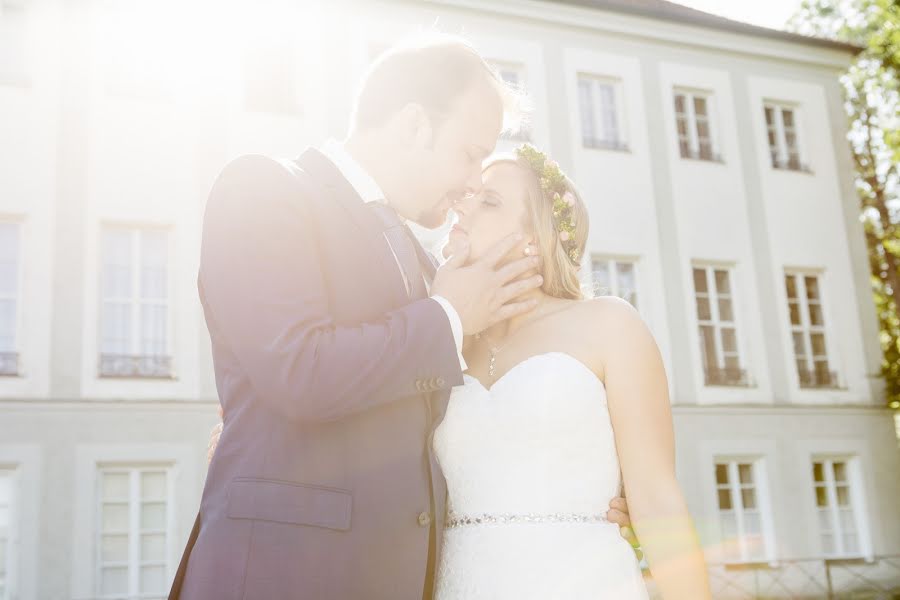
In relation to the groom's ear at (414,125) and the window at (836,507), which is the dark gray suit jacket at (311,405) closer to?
the groom's ear at (414,125)

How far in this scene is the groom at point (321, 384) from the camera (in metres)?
2.60

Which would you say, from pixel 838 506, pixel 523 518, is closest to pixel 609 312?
pixel 523 518

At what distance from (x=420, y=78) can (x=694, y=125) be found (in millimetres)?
17748

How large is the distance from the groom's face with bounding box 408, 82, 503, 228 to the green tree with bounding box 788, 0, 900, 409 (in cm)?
2305

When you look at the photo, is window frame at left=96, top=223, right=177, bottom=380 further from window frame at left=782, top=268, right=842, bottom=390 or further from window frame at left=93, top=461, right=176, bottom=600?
window frame at left=782, top=268, right=842, bottom=390

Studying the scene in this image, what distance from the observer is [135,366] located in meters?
14.6

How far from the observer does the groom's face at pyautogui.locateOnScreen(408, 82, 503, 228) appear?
341cm

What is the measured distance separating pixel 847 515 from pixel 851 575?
1.22 m

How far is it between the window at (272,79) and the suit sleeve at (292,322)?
13.8 metres

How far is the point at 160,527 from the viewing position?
14.3 m

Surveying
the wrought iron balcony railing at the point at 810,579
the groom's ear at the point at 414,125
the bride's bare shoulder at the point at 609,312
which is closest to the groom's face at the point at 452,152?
the groom's ear at the point at 414,125

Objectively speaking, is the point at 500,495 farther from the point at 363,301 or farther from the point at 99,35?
the point at 99,35

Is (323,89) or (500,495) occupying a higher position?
(323,89)

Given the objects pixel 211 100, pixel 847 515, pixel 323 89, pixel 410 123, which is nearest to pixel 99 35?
pixel 211 100
